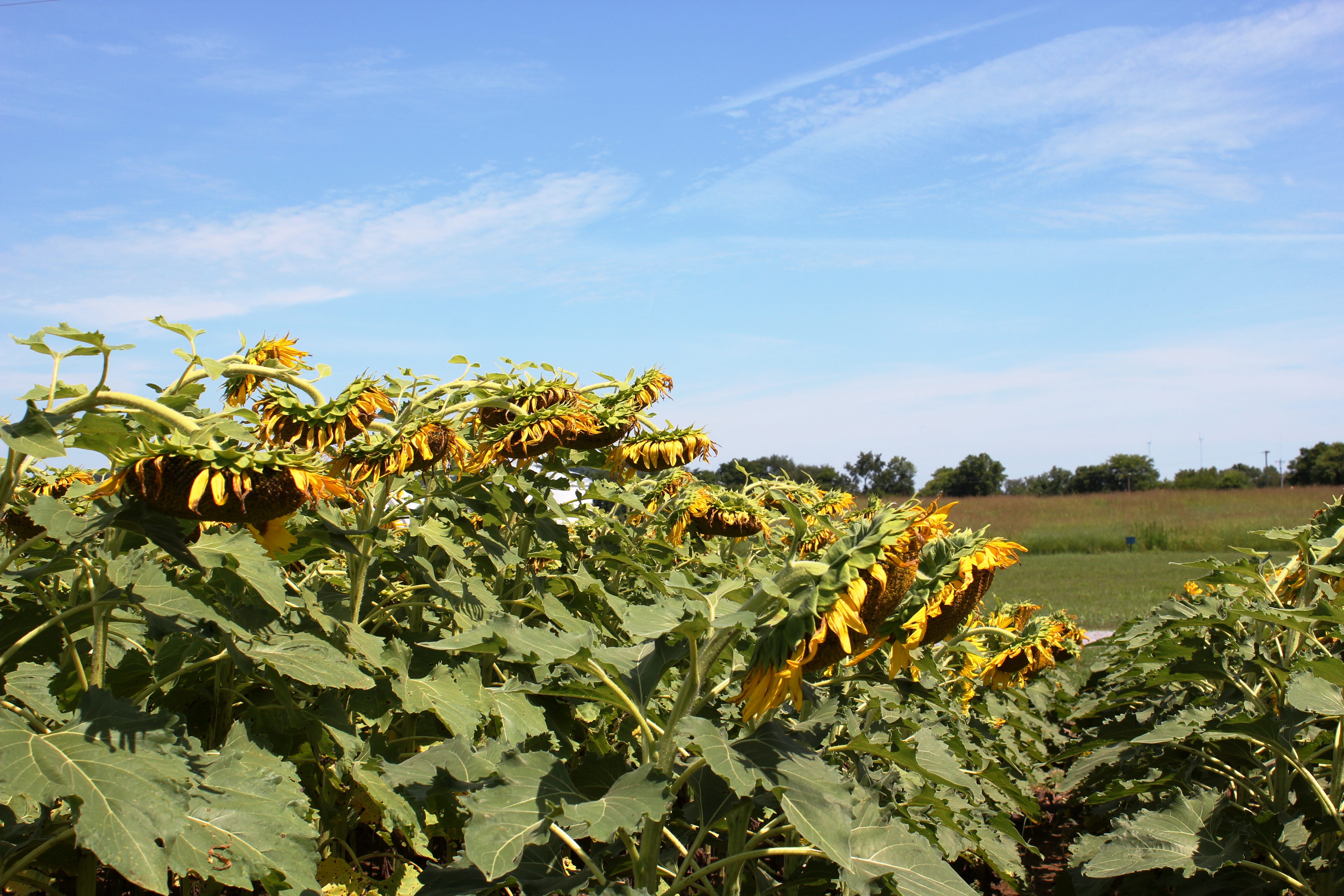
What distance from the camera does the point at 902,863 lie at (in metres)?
Result: 1.79

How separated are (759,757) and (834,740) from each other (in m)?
1.02

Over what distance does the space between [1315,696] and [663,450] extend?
7.88 feet

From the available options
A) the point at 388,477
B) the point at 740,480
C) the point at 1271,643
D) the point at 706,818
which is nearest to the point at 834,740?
the point at 706,818

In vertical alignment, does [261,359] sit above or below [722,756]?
above

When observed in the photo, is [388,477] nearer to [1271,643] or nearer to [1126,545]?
[1271,643]

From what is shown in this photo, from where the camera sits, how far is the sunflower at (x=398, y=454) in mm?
2643

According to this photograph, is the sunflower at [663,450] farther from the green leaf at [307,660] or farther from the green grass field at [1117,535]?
the green grass field at [1117,535]

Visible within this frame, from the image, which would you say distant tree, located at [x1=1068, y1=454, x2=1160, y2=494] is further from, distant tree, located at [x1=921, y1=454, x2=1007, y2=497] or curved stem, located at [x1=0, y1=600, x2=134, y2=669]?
curved stem, located at [x1=0, y1=600, x2=134, y2=669]

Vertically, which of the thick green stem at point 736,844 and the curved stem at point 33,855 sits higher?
the curved stem at point 33,855

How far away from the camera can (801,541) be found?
1.74m

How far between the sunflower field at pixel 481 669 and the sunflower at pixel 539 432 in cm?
1

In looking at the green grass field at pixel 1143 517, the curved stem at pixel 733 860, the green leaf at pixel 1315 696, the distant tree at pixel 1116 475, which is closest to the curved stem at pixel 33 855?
the curved stem at pixel 733 860

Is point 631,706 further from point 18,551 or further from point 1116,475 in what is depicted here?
point 1116,475

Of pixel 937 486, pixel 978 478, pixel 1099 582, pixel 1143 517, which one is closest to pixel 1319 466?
pixel 978 478
